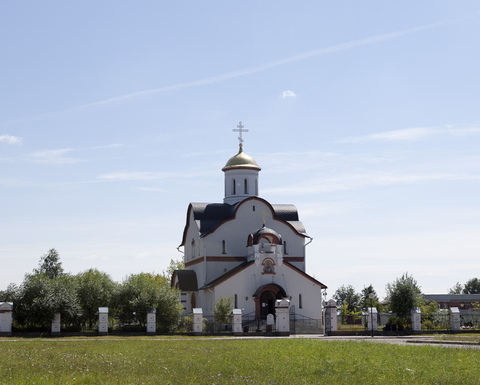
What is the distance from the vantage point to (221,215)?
50.0m

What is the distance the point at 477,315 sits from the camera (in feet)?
147

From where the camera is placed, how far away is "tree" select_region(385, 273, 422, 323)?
1626 inches

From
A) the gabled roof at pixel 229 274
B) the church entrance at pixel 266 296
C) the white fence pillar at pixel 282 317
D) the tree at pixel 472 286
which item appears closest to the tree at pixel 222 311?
the white fence pillar at pixel 282 317

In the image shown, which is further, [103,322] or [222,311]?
[222,311]

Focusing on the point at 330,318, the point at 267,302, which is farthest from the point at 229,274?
the point at 330,318

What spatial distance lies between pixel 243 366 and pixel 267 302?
28443 millimetres

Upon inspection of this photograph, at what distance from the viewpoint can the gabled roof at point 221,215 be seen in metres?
48.7

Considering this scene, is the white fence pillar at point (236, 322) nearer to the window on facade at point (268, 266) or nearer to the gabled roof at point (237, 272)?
the gabled roof at point (237, 272)

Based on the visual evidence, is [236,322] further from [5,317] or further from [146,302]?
[5,317]

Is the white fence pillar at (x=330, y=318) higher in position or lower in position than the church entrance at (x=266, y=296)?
lower

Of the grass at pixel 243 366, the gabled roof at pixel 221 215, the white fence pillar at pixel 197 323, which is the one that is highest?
the gabled roof at pixel 221 215

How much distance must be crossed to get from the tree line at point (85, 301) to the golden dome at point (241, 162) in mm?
14626

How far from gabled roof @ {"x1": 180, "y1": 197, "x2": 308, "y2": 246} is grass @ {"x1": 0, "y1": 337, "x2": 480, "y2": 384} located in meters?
27.0

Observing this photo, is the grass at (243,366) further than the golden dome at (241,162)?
No
